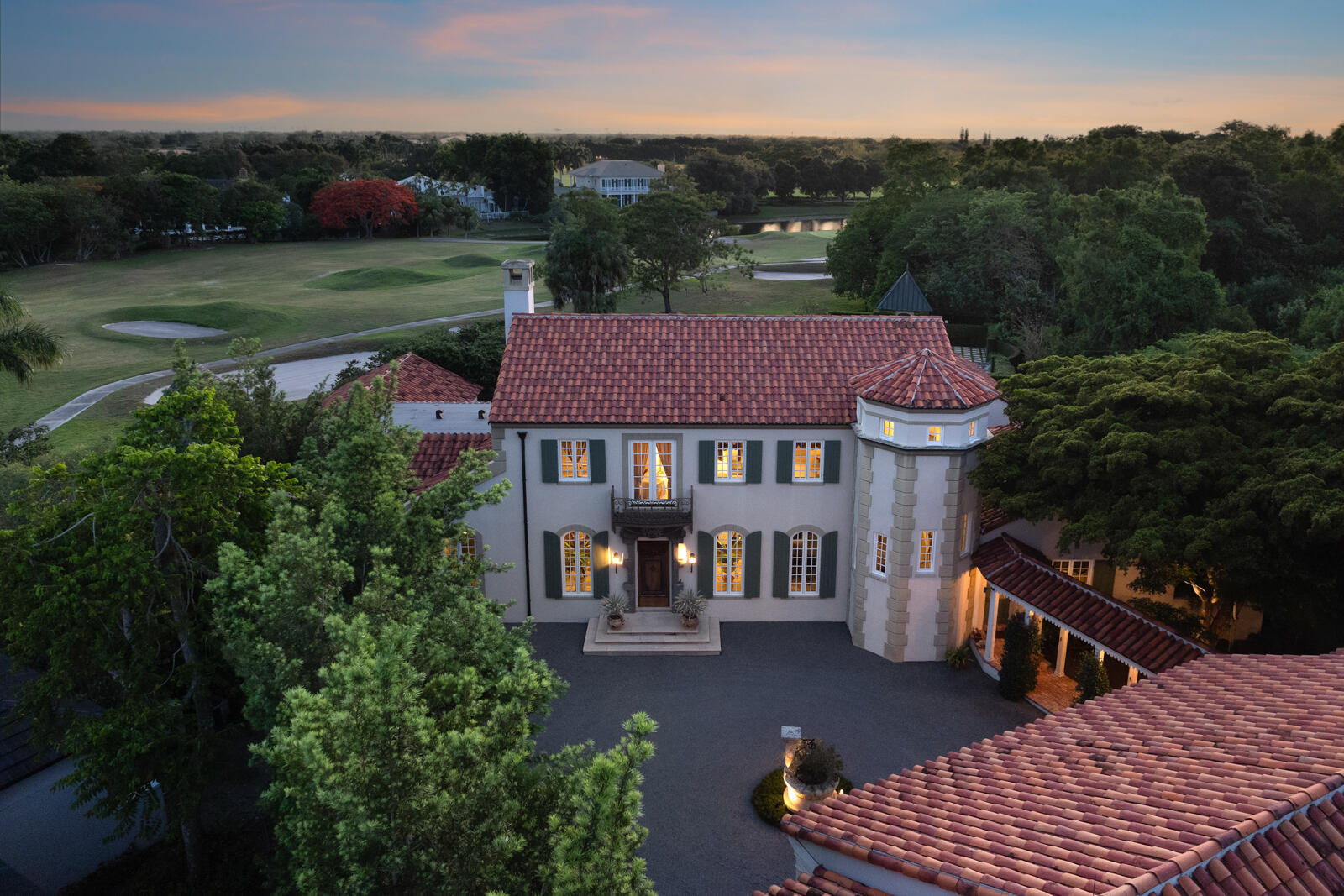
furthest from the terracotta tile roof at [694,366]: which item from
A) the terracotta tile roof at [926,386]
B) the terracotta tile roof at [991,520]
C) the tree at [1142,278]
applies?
the tree at [1142,278]

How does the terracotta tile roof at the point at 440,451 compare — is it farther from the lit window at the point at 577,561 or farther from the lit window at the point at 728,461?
the lit window at the point at 728,461

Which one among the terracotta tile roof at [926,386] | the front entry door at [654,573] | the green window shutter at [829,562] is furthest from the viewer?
the front entry door at [654,573]

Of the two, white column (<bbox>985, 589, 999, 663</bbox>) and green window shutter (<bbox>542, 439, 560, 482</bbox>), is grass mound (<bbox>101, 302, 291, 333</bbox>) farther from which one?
white column (<bbox>985, 589, 999, 663</bbox>)

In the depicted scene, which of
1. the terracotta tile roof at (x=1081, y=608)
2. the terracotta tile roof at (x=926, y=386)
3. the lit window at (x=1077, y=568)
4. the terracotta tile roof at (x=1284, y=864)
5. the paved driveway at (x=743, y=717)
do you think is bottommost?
the paved driveway at (x=743, y=717)

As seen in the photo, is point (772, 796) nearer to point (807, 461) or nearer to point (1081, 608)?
point (1081, 608)

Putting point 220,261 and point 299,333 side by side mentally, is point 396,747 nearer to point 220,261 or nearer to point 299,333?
point 299,333

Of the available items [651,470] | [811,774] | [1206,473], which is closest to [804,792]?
[811,774]
